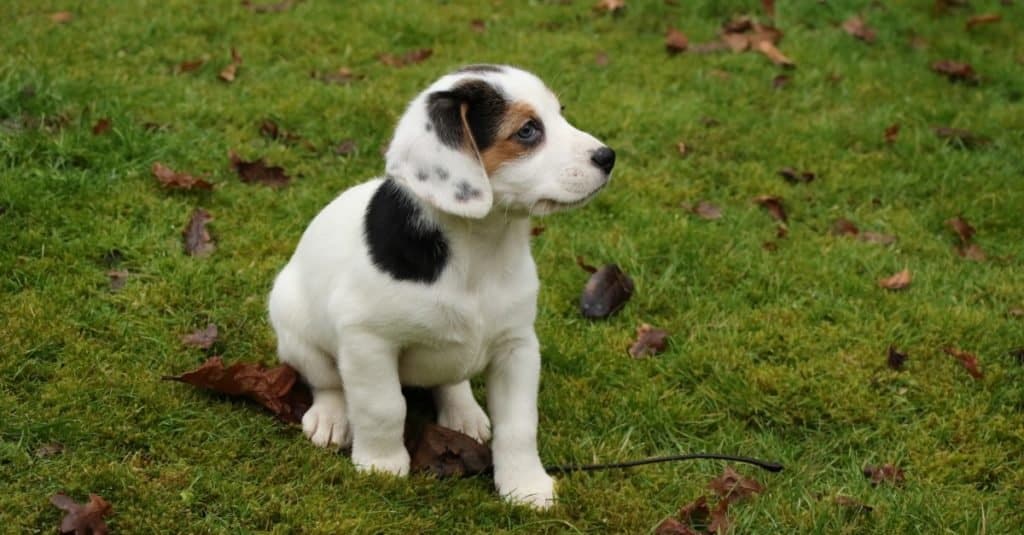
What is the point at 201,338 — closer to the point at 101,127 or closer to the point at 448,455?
the point at 448,455

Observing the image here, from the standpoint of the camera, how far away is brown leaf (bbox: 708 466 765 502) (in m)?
3.69

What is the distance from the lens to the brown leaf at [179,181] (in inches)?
213

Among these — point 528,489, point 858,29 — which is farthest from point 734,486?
point 858,29

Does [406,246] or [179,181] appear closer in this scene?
[406,246]

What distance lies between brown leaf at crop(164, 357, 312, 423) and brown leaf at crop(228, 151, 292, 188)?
180 cm

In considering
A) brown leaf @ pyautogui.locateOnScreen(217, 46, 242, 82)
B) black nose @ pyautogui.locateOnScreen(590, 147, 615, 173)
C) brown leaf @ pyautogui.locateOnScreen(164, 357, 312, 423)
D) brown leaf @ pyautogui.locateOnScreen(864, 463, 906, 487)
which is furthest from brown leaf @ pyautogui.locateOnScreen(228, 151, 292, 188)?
brown leaf @ pyautogui.locateOnScreen(864, 463, 906, 487)

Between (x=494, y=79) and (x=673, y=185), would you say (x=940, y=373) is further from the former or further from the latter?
(x=494, y=79)

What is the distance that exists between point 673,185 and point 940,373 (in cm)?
200

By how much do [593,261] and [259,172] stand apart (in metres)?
1.87

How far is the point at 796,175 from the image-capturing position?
246 inches

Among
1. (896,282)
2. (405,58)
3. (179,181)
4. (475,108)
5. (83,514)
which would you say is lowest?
(896,282)

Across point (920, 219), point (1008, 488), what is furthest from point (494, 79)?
point (920, 219)

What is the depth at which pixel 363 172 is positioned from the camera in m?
5.88

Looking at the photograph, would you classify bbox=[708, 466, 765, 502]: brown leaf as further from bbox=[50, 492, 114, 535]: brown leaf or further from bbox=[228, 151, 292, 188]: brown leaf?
bbox=[228, 151, 292, 188]: brown leaf
